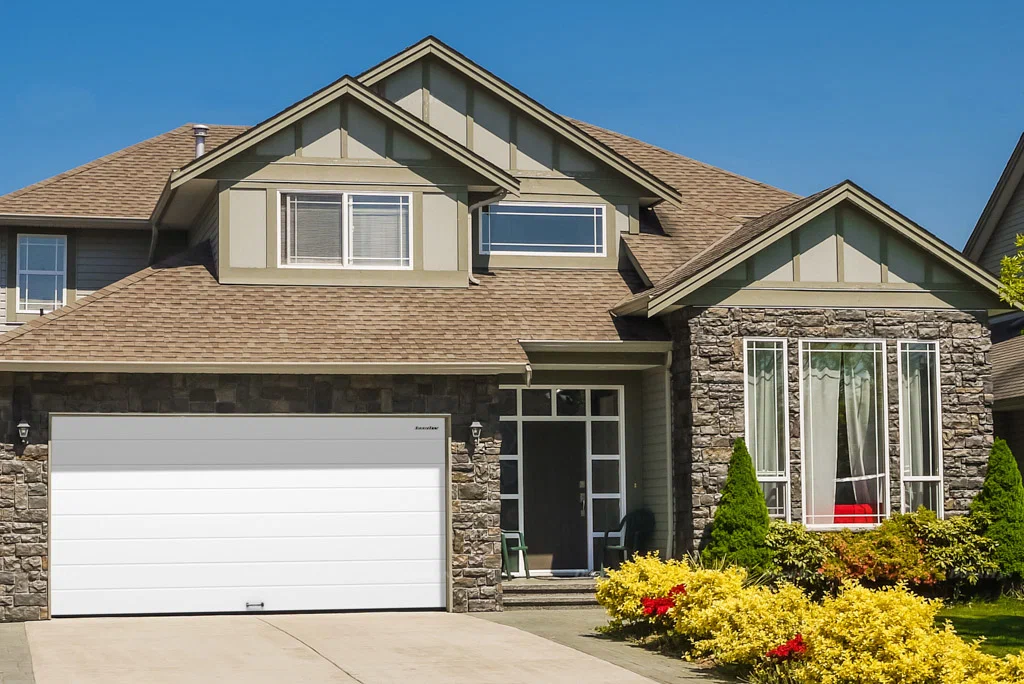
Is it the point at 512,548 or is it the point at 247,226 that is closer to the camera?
the point at 247,226

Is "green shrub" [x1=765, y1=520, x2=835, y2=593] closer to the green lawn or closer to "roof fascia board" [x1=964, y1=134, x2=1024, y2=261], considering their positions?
the green lawn

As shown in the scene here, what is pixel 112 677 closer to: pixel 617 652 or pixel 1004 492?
pixel 617 652

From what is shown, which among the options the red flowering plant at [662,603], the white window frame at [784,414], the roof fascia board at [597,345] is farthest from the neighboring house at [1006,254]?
the red flowering plant at [662,603]

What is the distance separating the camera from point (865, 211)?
17.6 meters

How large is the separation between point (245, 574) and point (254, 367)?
249cm

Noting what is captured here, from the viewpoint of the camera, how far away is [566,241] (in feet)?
65.5

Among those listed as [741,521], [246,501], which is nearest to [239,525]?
[246,501]

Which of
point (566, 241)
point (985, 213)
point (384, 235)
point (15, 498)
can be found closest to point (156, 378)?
point (15, 498)

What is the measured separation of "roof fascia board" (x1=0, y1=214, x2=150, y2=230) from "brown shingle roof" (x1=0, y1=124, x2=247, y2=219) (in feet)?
0.24

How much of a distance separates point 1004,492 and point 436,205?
27.1ft

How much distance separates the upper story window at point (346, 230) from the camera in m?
18.0

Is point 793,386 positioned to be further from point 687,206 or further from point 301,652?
point 301,652

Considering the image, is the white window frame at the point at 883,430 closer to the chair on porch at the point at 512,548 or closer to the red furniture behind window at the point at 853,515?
the red furniture behind window at the point at 853,515

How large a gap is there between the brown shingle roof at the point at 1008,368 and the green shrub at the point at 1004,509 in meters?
3.06
